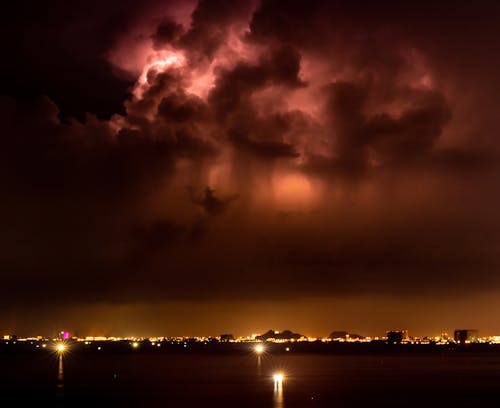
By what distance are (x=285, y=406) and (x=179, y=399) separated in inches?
559

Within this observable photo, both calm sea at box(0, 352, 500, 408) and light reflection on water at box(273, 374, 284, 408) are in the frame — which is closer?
light reflection on water at box(273, 374, 284, 408)

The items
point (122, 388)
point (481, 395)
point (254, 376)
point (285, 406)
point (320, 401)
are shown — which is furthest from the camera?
point (254, 376)

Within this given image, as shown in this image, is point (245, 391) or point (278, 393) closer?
point (278, 393)

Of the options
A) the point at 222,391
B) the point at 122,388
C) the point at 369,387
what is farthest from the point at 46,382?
the point at 369,387

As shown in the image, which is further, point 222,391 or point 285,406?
point 222,391

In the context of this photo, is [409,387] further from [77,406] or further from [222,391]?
[77,406]

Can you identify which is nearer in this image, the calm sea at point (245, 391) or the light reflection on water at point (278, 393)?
the light reflection on water at point (278, 393)

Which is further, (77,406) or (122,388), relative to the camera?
(122,388)

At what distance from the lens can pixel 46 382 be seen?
112 metres

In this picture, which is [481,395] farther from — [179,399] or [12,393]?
[12,393]

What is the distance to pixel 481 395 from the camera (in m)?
91.6

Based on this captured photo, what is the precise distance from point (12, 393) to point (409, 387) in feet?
168

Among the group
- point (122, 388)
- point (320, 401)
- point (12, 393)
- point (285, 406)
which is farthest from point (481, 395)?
point (12, 393)

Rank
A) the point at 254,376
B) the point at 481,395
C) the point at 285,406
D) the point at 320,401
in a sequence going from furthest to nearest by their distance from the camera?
the point at 254,376 → the point at 481,395 → the point at 320,401 → the point at 285,406
